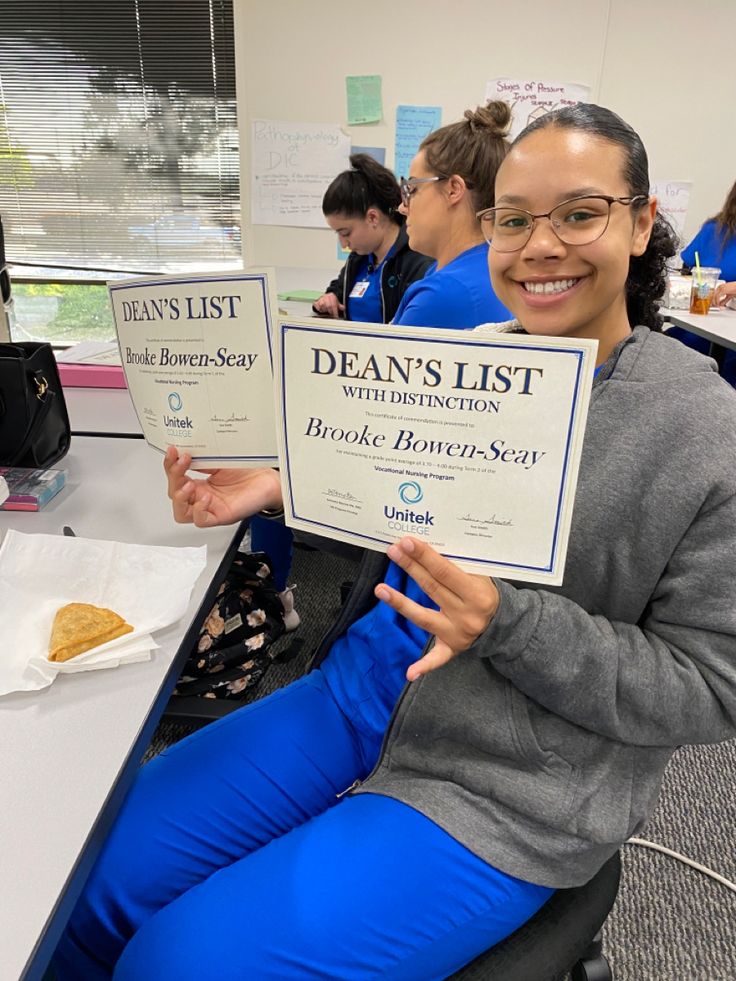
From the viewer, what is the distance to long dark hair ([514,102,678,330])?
79 centimetres

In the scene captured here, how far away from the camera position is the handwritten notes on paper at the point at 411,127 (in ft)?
11.3

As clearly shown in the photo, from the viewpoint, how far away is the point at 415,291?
156 centimetres

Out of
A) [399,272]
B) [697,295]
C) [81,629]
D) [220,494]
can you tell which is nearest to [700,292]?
[697,295]

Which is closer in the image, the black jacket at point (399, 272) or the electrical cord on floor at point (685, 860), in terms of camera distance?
the electrical cord on floor at point (685, 860)

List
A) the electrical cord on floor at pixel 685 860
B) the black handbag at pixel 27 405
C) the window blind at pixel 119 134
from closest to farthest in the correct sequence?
1. the black handbag at pixel 27 405
2. the electrical cord on floor at pixel 685 860
3. the window blind at pixel 119 134

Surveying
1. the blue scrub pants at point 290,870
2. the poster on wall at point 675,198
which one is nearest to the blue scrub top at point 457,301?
the blue scrub pants at point 290,870

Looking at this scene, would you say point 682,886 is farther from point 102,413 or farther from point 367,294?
point 367,294

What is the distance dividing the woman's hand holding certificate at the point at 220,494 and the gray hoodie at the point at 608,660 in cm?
43

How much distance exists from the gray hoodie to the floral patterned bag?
2.96 ft

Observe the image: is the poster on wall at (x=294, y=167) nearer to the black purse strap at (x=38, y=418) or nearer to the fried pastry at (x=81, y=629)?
the black purse strap at (x=38, y=418)

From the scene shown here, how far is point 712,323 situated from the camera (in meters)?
2.72


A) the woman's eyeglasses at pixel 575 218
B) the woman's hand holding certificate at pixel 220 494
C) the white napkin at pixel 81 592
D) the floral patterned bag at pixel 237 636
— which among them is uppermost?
the woman's eyeglasses at pixel 575 218

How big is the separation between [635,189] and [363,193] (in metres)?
1.93

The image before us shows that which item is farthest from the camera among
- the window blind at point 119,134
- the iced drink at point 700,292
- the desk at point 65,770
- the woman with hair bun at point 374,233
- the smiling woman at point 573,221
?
the window blind at point 119,134
